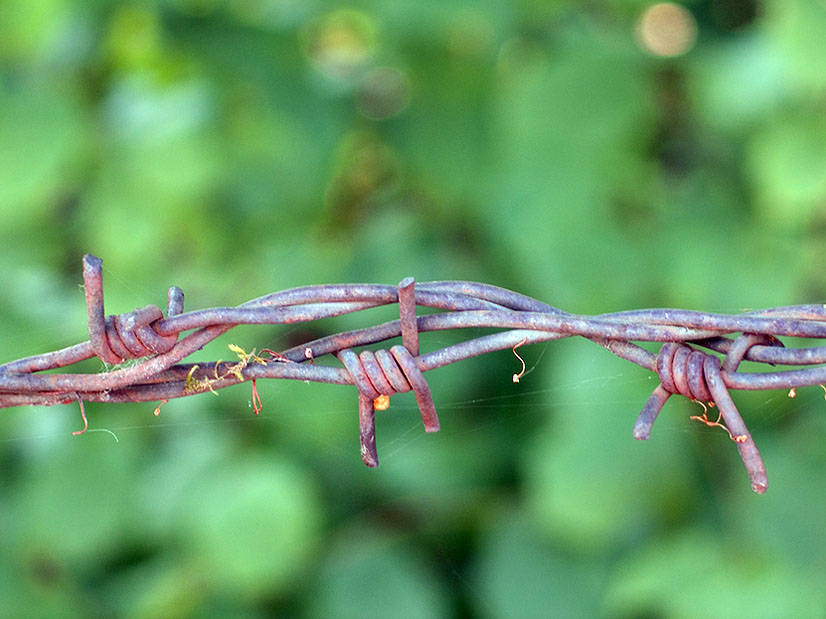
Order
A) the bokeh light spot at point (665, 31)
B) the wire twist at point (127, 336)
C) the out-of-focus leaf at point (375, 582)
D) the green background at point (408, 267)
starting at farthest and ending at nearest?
the out-of-focus leaf at point (375, 582), the bokeh light spot at point (665, 31), the green background at point (408, 267), the wire twist at point (127, 336)

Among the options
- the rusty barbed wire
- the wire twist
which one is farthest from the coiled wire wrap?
the wire twist

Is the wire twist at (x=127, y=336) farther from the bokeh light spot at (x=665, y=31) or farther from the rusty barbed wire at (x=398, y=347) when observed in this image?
the bokeh light spot at (x=665, y=31)

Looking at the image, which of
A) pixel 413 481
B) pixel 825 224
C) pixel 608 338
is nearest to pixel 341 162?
pixel 413 481

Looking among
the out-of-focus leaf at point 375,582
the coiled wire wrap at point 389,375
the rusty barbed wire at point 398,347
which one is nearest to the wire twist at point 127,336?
the rusty barbed wire at point 398,347

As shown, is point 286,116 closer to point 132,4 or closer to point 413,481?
point 132,4

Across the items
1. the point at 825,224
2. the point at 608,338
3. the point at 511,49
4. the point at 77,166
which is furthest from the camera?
the point at 511,49

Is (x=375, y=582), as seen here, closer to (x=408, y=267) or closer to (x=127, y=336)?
(x=408, y=267)

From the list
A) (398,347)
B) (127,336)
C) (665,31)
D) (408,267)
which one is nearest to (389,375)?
(398,347)
